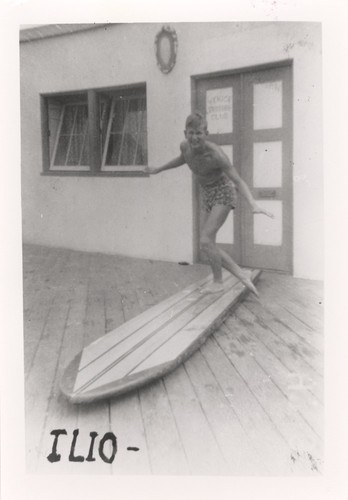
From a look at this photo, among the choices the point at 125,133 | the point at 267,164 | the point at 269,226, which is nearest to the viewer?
the point at 267,164

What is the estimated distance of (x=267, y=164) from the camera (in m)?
4.20

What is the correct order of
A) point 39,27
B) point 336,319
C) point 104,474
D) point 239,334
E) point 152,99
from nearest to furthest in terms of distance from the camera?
1. point 104,474
2. point 336,319
3. point 39,27
4. point 239,334
5. point 152,99

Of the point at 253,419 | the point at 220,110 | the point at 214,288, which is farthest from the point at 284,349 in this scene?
the point at 220,110

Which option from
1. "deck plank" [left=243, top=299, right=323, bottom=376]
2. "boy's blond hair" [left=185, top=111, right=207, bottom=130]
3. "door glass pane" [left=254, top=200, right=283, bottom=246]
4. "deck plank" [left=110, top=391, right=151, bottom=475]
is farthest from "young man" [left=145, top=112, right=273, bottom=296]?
"deck plank" [left=110, top=391, right=151, bottom=475]

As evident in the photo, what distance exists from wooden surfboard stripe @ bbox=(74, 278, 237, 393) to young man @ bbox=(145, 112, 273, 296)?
12.5 inches

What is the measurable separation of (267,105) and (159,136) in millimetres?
1080

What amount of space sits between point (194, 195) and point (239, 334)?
6.75ft

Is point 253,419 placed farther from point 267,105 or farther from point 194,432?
point 267,105

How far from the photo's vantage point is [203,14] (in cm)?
238

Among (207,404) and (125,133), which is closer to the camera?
(207,404)

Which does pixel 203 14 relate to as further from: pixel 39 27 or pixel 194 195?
→ pixel 194 195

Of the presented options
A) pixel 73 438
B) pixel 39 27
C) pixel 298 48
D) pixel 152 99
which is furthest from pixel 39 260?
pixel 298 48

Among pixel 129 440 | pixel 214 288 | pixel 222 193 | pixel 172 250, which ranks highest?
pixel 222 193

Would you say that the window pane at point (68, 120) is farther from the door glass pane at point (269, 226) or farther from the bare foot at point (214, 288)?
the bare foot at point (214, 288)
